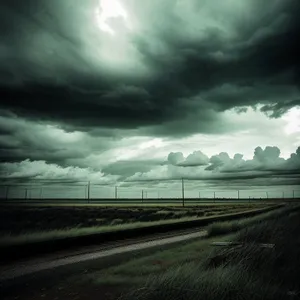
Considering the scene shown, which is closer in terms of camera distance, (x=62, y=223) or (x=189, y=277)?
(x=189, y=277)

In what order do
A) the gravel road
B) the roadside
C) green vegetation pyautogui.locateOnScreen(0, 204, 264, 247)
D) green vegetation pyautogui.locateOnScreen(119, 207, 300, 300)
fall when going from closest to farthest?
green vegetation pyautogui.locateOnScreen(119, 207, 300, 300) < the gravel road < the roadside < green vegetation pyautogui.locateOnScreen(0, 204, 264, 247)

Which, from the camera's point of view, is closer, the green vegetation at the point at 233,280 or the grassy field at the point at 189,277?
the green vegetation at the point at 233,280

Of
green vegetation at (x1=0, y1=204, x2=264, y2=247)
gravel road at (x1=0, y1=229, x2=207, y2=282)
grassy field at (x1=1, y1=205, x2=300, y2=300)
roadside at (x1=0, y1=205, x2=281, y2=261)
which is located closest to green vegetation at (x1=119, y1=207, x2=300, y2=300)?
grassy field at (x1=1, y1=205, x2=300, y2=300)

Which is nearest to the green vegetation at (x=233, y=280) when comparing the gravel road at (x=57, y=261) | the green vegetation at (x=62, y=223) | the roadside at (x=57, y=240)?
the gravel road at (x=57, y=261)

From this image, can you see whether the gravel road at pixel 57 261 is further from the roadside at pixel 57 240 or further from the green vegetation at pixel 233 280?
the green vegetation at pixel 233 280

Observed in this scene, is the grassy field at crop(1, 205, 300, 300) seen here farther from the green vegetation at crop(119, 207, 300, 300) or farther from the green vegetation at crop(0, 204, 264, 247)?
the green vegetation at crop(0, 204, 264, 247)


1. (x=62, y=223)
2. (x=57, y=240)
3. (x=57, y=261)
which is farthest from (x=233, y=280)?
(x=62, y=223)

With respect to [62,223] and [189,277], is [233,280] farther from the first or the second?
[62,223]

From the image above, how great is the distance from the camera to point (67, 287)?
281 inches

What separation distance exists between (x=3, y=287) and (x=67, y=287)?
4.38ft

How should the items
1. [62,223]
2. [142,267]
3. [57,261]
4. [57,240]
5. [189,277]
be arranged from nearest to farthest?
[189,277], [142,267], [57,261], [57,240], [62,223]

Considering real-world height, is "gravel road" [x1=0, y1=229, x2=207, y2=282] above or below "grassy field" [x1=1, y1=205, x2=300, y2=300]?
below

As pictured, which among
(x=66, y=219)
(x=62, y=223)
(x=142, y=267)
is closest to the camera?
(x=142, y=267)

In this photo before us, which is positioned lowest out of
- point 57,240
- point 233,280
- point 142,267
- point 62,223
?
point 62,223
